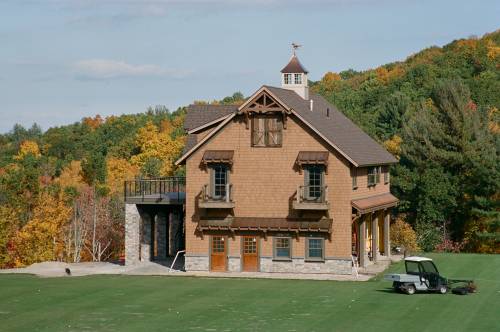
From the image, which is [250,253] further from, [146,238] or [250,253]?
[146,238]

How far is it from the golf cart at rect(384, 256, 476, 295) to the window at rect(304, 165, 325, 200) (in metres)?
7.72

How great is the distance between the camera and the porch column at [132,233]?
49625 millimetres

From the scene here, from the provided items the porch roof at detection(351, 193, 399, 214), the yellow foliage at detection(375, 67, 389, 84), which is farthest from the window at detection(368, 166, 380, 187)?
the yellow foliage at detection(375, 67, 389, 84)

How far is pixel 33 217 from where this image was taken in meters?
67.2

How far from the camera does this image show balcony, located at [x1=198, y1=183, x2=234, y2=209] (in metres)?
45.1

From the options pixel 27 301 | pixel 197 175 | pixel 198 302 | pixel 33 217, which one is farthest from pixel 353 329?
pixel 33 217

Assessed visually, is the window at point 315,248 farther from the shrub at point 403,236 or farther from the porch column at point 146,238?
the shrub at point 403,236

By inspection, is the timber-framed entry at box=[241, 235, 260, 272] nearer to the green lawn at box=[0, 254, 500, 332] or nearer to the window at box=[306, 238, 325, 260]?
the green lawn at box=[0, 254, 500, 332]

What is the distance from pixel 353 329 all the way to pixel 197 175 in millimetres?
17871

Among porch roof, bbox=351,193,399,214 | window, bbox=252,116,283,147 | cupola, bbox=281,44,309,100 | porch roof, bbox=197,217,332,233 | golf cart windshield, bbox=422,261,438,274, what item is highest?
cupola, bbox=281,44,309,100

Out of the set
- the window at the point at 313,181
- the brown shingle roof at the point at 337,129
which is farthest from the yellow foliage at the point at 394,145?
the window at the point at 313,181

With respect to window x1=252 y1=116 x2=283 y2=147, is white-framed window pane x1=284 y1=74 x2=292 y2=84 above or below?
above

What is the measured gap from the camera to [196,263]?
4628 centimetres

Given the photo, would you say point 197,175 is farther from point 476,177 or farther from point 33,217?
point 33,217
